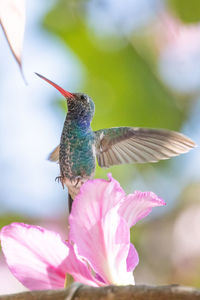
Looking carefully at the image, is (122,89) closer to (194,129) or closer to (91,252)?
(194,129)

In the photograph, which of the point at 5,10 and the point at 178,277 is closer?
the point at 5,10

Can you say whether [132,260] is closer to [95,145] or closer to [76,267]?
[76,267]

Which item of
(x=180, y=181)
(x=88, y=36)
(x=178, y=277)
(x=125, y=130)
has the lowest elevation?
(x=178, y=277)

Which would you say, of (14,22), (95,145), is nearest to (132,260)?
(14,22)

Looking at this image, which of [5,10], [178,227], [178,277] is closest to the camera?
[5,10]

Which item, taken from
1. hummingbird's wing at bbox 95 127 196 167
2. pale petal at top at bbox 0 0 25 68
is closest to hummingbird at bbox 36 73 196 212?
hummingbird's wing at bbox 95 127 196 167

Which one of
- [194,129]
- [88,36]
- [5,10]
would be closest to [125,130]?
[5,10]

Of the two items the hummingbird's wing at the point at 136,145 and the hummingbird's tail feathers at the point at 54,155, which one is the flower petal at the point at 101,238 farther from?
the hummingbird's tail feathers at the point at 54,155

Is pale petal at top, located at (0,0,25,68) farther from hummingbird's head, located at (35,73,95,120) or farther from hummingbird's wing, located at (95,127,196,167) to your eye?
hummingbird's head, located at (35,73,95,120)
